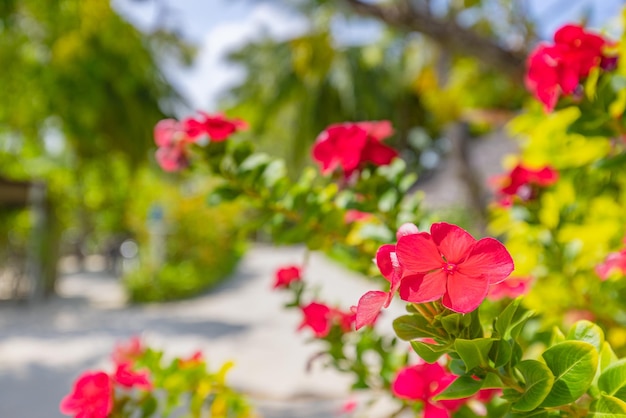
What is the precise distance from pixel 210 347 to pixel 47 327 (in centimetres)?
258

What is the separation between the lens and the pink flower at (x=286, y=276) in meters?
1.52

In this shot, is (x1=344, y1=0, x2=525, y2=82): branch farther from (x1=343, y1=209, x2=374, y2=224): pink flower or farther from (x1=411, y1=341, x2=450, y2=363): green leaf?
(x1=411, y1=341, x2=450, y2=363): green leaf

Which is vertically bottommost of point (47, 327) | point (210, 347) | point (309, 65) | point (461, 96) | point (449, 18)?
point (210, 347)

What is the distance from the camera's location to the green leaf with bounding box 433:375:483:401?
0.63 m

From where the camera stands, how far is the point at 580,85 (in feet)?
3.68

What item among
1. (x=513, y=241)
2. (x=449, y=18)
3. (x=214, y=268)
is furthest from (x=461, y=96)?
(x=513, y=241)

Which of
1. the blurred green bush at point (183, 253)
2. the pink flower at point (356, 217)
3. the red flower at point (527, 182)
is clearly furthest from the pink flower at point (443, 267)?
the blurred green bush at point (183, 253)

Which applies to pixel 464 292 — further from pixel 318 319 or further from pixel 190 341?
pixel 190 341

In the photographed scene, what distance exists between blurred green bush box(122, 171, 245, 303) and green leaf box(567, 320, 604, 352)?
25.7 feet

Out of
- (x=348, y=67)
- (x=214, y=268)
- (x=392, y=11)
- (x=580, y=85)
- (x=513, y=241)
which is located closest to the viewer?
(x=580, y=85)

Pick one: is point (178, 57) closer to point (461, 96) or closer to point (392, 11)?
point (461, 96)

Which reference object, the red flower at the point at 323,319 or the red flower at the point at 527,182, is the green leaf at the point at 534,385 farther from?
the red flower at the point at 527,182

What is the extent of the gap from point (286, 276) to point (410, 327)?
0.90 metres

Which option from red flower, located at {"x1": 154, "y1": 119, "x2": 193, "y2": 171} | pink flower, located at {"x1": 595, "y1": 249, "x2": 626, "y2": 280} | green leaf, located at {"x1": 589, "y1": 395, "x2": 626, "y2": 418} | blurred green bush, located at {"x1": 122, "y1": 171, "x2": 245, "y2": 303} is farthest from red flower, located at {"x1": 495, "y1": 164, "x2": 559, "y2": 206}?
blurred green bush, located at {"x1": 122, "y1": 171, "x2": 245, "y2": 303}
